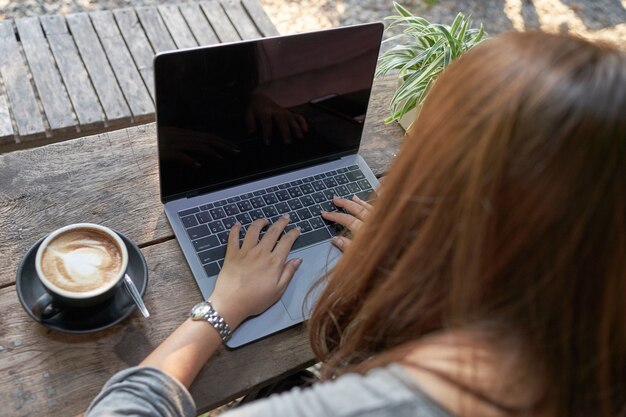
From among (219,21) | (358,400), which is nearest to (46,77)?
(219,21)

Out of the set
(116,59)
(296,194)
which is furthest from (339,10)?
(296,194)

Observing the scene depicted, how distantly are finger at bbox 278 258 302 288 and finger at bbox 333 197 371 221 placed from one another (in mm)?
154

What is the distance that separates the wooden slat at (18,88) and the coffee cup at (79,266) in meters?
0.93

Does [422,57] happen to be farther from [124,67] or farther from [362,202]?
[124,67]

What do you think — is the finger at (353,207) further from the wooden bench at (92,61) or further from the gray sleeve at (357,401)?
the wooden bench at (92,61)

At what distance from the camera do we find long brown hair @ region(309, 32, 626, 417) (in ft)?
1.74

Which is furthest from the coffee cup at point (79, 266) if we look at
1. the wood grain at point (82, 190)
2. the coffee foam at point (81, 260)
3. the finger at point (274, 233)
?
the finger at point (274, 233)

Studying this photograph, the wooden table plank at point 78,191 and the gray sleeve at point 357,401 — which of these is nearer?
the gray sleeve at point 357,401

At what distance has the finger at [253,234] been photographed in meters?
0.98

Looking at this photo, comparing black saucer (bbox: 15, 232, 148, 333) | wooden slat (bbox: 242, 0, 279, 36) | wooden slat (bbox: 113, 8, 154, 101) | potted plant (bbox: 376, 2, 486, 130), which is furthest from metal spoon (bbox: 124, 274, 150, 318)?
wooden slat (bbox: 242, 0, 279, 36)

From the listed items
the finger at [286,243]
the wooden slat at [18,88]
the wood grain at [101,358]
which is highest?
the finger at [286,243]

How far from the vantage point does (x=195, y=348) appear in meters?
0.84

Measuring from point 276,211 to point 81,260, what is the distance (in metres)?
0.36

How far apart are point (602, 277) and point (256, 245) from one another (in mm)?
571
